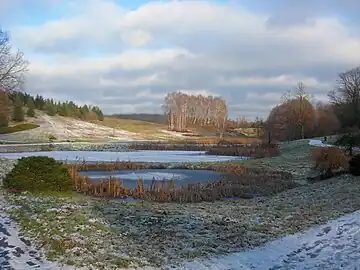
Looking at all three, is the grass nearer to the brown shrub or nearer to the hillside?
the brown shrub

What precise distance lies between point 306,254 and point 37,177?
10.6m

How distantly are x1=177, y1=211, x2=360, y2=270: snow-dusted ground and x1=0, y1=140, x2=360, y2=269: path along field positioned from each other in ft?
0.07

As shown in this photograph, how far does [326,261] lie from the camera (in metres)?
8.05

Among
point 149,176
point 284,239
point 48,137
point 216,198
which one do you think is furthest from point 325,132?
point 284,239

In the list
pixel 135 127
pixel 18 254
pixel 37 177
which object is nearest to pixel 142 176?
pixel 37 177

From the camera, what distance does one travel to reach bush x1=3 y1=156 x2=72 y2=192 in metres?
15.9

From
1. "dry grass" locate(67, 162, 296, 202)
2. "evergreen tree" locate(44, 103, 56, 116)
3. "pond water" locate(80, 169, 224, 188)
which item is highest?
"evergreen tree" locate(44, 103, 56, 116)

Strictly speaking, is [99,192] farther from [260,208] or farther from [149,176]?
[149,176]

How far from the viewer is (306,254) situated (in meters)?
8.78

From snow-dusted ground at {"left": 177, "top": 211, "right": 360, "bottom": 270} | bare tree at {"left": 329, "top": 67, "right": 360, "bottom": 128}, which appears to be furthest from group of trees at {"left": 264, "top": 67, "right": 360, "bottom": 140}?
snow-dusted ground at {"left": 177, "top": 211, "right": 360, "bottom": 270}

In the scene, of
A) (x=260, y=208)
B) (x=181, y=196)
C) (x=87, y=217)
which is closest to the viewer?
(x=87, y=217)

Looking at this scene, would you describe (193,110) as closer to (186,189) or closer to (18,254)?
(186,189)

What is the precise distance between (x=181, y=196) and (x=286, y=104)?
69.7m

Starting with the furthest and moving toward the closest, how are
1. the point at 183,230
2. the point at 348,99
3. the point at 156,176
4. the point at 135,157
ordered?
the point at 348,99, the point at 135,157, the point at 156,176, the point at 183,230
